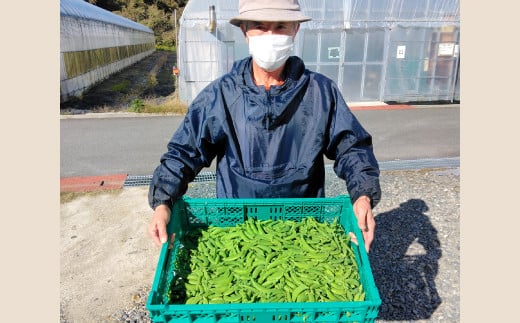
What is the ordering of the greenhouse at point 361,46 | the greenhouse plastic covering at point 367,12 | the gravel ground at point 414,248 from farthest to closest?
the greenhouse at point 361,46
the greenhouse plastic covering at point 367,12
the gravel ground at point 414,248

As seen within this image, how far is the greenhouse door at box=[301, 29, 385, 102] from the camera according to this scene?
1243cm

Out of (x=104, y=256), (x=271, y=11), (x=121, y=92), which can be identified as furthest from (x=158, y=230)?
(x=121, y=92)

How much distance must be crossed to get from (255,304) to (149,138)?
8.12 meters

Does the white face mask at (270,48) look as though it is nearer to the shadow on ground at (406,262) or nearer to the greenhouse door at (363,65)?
the shadow on ground at (406,262)

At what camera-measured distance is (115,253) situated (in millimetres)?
4562

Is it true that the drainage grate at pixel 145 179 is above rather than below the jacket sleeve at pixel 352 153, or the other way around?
below

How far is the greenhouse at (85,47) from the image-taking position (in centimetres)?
1283

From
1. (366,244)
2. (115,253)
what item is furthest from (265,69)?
(115,253)

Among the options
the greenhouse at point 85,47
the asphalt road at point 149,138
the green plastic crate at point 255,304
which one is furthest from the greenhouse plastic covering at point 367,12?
the green plastic crate at point 255,304

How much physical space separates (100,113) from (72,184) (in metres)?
5.60

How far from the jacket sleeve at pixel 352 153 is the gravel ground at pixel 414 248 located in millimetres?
2033

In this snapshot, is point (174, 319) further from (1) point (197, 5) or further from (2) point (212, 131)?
(1) point (197, 5)

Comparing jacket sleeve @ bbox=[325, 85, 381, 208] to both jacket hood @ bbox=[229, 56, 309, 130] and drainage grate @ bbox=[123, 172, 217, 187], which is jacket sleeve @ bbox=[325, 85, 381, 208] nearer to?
jacket hood @ bbox=[229, 56, 309, 130]

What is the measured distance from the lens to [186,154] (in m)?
2.42
